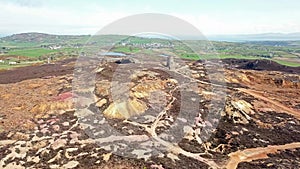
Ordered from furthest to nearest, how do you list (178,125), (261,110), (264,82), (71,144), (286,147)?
(264,82) < (261,110) < (178,125) < (286,147) < (71,144)

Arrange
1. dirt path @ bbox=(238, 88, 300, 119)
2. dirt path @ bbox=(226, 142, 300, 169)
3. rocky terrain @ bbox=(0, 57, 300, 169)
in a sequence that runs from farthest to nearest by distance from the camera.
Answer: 1. dirt path @ bbox=(238, 88, 300, 119)
2. dirt path @ bbox=(226, 142, 300, 169)
3. rocky terrain @ bbox=(0, 57, 300, 169)

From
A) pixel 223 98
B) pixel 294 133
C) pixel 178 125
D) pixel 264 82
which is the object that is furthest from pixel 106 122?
pixel 264 82

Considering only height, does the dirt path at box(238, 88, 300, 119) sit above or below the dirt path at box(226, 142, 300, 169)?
above

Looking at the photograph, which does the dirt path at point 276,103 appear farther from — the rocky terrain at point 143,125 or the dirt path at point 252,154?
the dirt path at point 252,154

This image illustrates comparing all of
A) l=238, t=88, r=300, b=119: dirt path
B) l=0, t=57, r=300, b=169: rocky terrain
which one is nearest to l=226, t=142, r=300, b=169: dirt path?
l=0, t=57, r=300, b=169: rocky terrain

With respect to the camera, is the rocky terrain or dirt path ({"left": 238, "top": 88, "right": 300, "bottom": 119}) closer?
the rocky terrain

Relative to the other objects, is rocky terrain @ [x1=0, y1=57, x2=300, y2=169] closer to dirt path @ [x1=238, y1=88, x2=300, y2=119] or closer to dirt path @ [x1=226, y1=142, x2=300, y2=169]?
dirt path @ [x1=238, y1=88, x2=300, y2=119]

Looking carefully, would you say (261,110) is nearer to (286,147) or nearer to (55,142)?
(286,147)
